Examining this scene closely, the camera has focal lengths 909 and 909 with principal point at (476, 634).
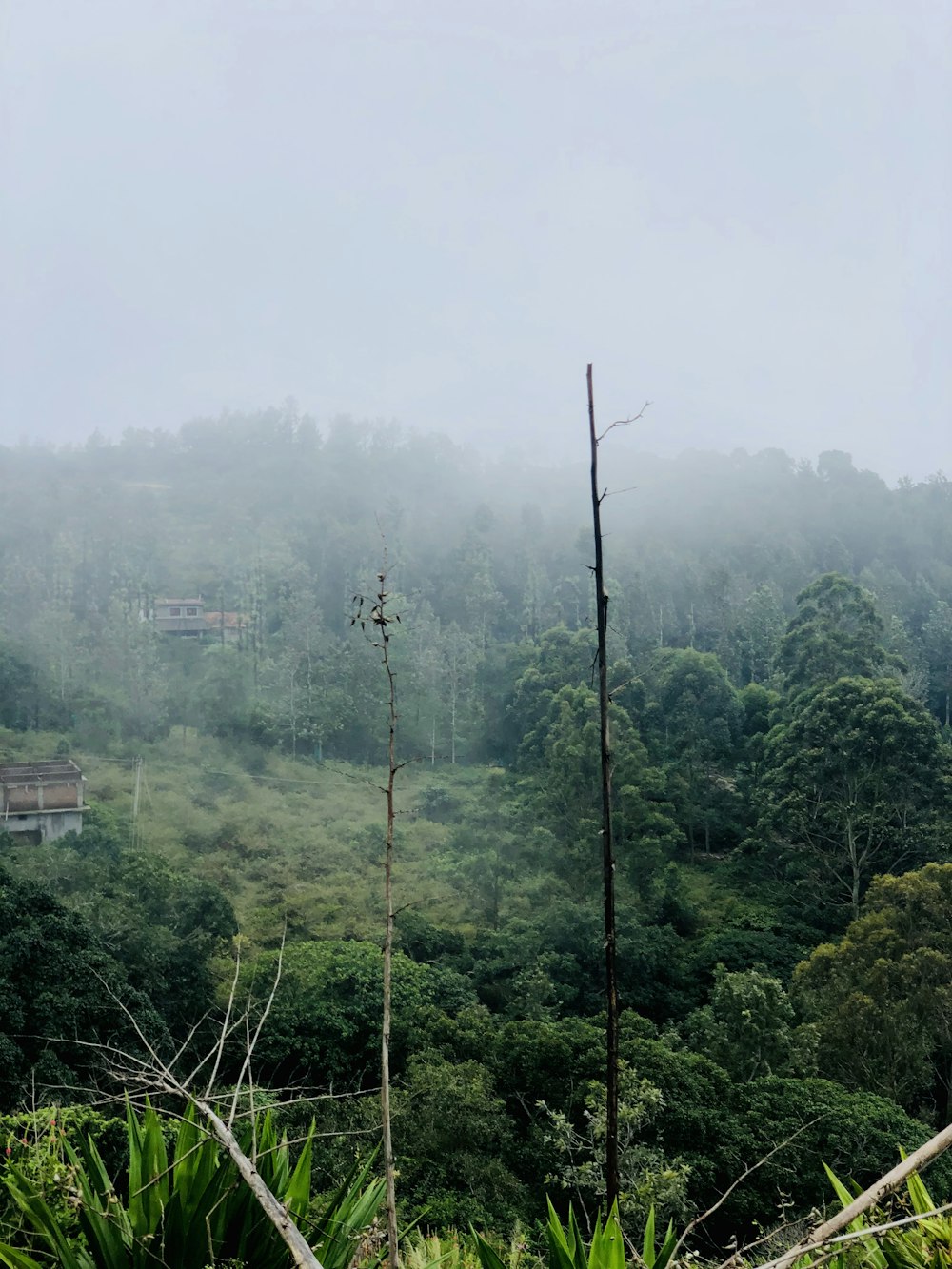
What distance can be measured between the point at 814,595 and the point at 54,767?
1441 centimetres

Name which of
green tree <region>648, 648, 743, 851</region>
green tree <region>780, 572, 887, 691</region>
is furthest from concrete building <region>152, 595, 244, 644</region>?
green tree <region>780, 572, 887, 691</region>

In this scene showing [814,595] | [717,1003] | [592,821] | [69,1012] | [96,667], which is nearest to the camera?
[69,1012]

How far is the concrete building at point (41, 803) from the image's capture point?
13.8m

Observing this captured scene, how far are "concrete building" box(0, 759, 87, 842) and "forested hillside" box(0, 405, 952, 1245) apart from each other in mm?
402

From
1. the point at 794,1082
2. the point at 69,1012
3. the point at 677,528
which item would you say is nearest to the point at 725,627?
the point at 677,528

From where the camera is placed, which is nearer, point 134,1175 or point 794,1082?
point 134,1175

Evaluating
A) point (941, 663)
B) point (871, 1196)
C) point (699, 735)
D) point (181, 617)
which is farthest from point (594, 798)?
point (181, 617)

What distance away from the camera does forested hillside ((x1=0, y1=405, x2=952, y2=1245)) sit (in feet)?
22.8

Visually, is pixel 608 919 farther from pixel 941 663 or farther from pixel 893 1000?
pixel 941 663

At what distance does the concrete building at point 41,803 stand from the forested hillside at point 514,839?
40 centimetres

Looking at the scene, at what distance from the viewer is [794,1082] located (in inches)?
286

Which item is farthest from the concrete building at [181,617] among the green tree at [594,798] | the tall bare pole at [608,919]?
the tall bare pole at [608,919]

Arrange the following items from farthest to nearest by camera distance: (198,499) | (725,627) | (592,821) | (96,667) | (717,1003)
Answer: (198,499) < (725,627) < (96,667) < (592,821) < (717,1003)

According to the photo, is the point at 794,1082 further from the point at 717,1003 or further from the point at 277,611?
the point at 277,611
